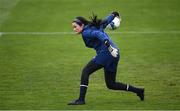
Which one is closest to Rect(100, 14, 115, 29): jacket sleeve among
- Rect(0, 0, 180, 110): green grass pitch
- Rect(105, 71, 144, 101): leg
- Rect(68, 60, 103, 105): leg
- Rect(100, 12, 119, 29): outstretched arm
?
Rect(100, 12, 119, 29): outstretched arm

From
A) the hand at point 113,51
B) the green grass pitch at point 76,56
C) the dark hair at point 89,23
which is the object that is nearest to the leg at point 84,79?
the green grass pitch at point 76,56

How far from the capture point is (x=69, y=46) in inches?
973

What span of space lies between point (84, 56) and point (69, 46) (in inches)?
60.2

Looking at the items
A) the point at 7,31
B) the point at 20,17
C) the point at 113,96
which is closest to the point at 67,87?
the point at 113,96

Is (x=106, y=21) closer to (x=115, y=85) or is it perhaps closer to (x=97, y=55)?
(x=97, y=55)

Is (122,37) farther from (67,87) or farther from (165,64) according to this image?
(67,87)

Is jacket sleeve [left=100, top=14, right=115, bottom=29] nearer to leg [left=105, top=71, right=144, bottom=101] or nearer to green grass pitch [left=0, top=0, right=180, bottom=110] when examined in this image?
leg [left=105, top=71, right=144, bottom=101]

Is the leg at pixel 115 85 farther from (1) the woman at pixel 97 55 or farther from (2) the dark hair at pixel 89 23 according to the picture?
(2) the dark hair at pixel 89 23

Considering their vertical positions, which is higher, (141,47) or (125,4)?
(125,4)

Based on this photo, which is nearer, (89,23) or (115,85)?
(89,23)

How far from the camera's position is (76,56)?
2331 centimetres

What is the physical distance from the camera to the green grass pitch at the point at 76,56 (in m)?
18.0

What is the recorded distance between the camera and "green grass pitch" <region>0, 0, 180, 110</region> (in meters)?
18.0

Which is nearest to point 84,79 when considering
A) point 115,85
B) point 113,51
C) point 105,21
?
point 115,85
